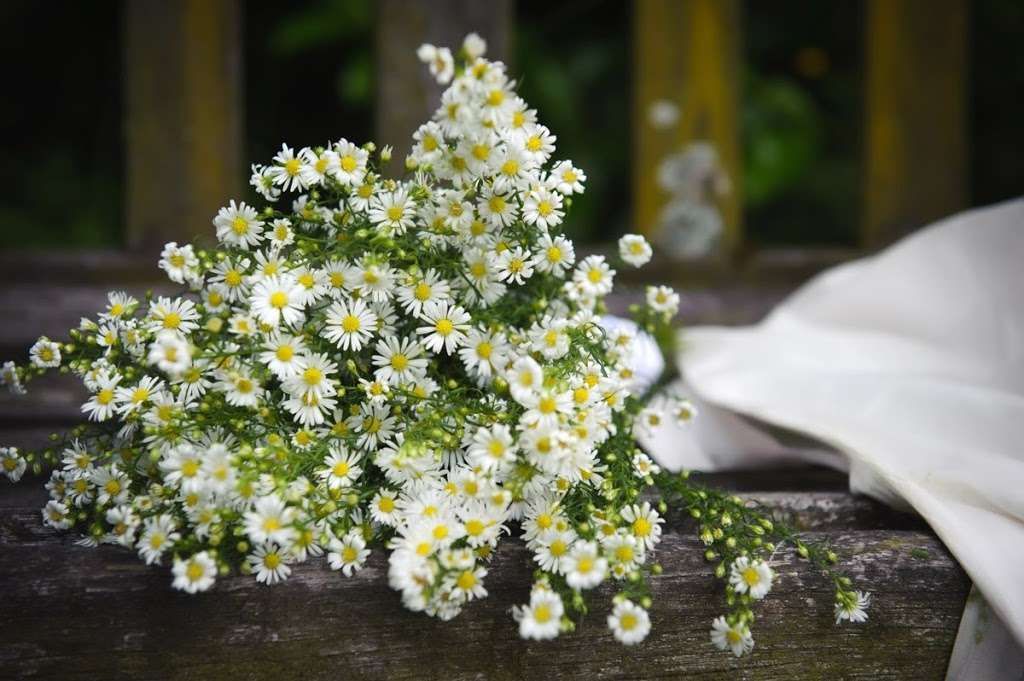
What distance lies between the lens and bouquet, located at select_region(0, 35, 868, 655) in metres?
0.77

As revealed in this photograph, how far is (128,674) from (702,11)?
6.44 ft

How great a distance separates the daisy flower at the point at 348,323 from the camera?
85 cm

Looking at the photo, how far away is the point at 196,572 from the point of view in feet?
2.44

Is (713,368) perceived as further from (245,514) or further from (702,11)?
(702,11)

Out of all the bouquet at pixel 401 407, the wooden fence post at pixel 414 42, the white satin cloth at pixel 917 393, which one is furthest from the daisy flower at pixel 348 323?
the wooden fence post at pixel 414 42

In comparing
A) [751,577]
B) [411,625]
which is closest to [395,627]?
[411,625]

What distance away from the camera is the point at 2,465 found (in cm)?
90

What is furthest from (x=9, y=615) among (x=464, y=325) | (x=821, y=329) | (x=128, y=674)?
(x=821, y=329)

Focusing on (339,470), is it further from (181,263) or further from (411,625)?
(181,263)

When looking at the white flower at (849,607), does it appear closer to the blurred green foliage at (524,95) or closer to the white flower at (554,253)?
the white flower at (554,253)

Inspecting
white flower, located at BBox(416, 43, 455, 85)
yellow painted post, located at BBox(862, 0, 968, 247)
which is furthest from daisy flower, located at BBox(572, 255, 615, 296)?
yellow painted post, located at BBox(862, 0, 968, 247)

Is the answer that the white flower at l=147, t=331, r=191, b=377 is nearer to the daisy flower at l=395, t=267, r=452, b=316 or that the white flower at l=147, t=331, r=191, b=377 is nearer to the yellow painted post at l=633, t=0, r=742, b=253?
the daisy flower at l=395, t=267, r=452, b=316

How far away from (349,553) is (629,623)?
0.93 feet

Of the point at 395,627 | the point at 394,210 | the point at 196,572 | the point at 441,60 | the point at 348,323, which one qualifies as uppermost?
the point at 441,60
